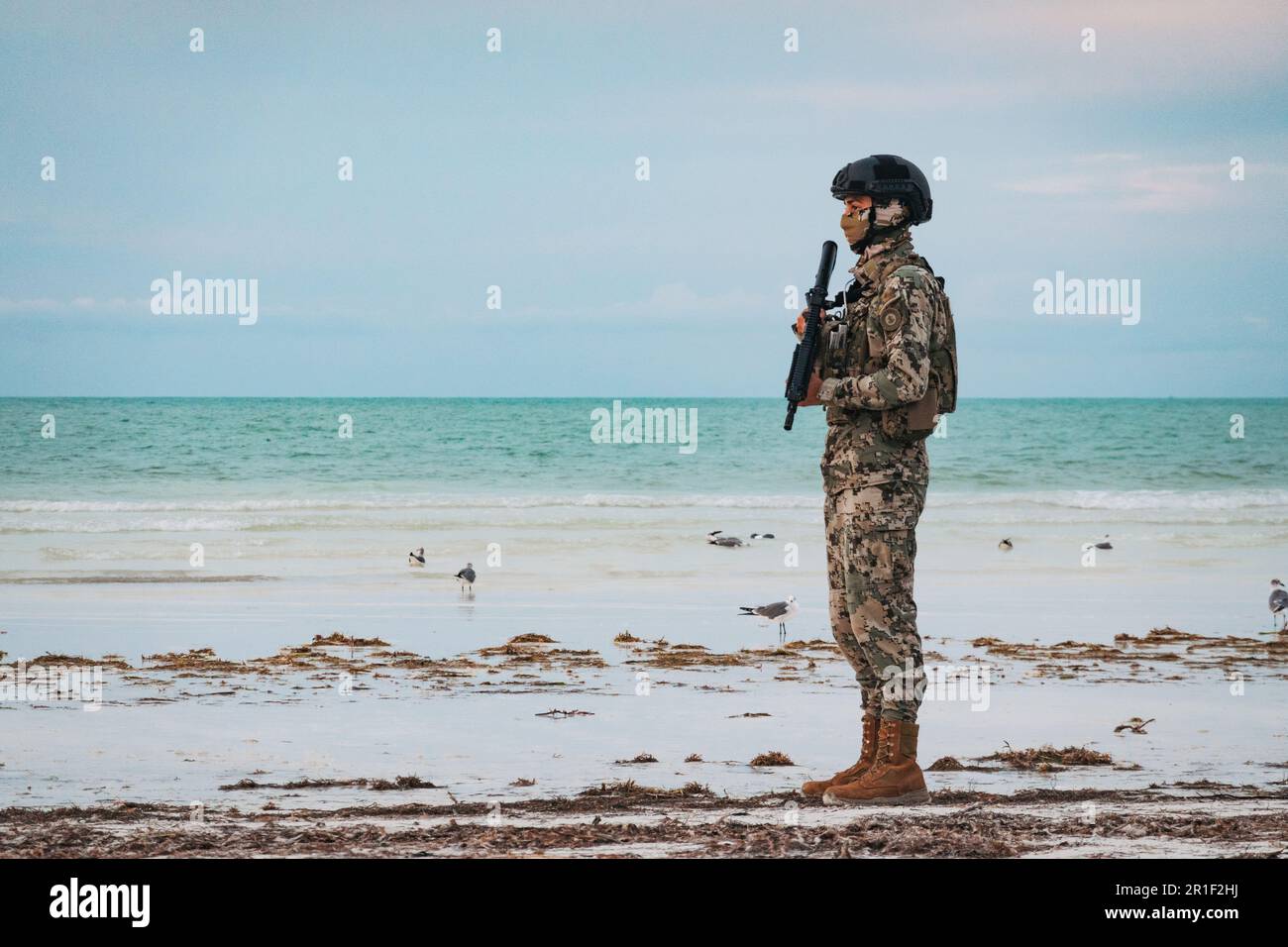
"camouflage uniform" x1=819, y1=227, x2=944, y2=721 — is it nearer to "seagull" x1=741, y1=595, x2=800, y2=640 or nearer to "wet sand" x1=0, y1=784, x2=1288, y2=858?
"wet sand" x1=0, y1=784, x2=1288, y2=858

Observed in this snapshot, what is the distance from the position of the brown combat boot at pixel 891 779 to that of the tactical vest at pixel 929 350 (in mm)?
1170

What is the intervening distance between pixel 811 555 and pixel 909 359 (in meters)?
15.0

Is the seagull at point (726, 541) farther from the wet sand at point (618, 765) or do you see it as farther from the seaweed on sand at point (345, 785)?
the seaweed on sand at point (345, 785)

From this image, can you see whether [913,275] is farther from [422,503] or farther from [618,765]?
[422,503]

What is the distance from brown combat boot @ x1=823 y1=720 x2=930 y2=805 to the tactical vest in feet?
3.84

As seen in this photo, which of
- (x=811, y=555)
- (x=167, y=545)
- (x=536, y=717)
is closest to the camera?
(x=536, y=717)

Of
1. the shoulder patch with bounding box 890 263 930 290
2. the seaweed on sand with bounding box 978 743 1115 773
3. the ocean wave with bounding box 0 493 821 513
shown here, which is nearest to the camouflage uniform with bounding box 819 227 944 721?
the shoulder patch with bounding box 890 263 930 290

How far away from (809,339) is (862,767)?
176 centimetres

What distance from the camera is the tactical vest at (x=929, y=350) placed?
5934 mm

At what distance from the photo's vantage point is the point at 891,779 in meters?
5.88
